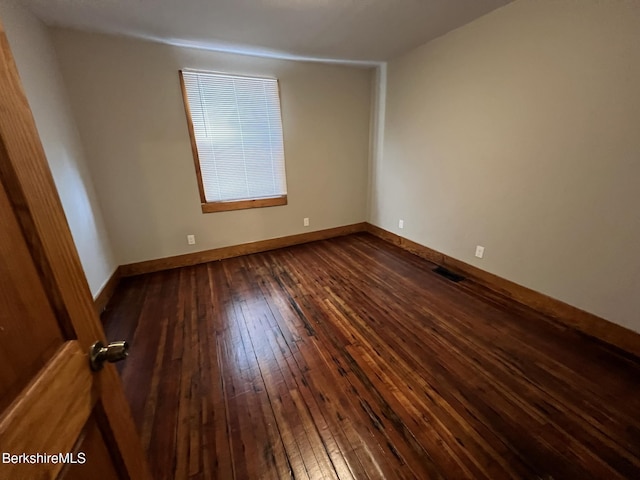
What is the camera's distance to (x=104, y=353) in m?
0.61

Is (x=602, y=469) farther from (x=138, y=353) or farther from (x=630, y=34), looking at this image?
(x=138, y=353)

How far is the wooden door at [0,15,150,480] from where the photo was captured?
412 mm

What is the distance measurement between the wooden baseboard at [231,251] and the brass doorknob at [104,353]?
114 inches

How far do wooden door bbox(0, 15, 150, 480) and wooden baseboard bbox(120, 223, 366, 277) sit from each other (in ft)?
9.59

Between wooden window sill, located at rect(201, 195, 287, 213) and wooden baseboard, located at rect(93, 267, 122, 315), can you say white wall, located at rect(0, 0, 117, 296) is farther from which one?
wooden window sill, located at rect(201, 195, 287, 213)

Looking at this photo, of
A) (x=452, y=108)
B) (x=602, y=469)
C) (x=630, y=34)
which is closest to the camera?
(x=602, y=469)

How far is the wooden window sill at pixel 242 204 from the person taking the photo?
3.27 metres

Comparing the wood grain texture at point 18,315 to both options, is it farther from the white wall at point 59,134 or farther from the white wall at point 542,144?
the white wall at point 542,144

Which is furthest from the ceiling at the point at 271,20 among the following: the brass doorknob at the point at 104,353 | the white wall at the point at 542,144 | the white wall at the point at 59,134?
the brass doorknob at the point at 104,353

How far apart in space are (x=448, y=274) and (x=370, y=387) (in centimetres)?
184

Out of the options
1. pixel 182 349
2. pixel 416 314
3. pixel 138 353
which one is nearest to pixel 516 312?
pixel 416 314

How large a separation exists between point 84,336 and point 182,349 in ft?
5.16

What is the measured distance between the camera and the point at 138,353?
192 cm

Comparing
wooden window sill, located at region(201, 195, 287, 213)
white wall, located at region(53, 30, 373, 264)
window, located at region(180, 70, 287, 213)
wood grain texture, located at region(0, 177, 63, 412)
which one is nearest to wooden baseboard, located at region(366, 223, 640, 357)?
white wall, located at region(53, 30, 373, 264)
